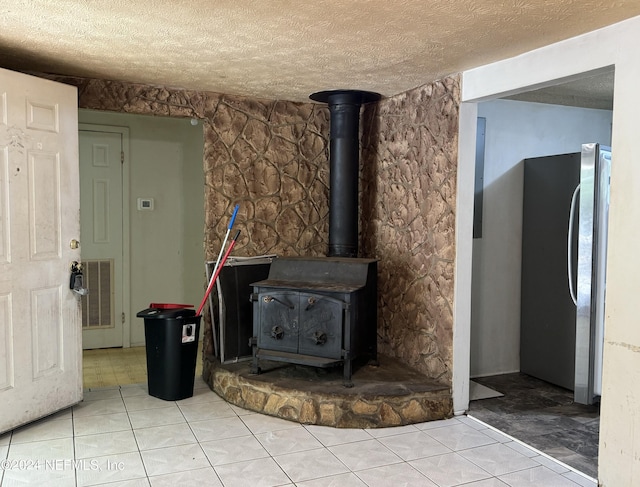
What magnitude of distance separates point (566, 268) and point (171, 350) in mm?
2861

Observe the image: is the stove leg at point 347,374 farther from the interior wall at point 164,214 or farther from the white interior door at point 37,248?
the interior wall at point 164,214

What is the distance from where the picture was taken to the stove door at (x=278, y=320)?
11.8 feet

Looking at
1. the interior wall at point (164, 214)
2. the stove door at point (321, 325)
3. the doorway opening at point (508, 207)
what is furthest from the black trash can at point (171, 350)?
the doorway opening at point (508, 207)

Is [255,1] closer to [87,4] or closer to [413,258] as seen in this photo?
[87,4]

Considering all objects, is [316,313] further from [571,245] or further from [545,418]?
[571,245]

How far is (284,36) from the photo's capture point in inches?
109

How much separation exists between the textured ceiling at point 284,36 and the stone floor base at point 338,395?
193 centimetres

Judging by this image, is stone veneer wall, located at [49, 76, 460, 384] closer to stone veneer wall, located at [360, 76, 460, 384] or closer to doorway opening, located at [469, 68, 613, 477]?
stone veneer wall, located at [360, 76, 460, 384]

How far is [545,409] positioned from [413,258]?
1.31 m

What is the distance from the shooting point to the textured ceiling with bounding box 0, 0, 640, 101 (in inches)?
93.0

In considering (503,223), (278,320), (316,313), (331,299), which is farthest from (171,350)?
(503,223)

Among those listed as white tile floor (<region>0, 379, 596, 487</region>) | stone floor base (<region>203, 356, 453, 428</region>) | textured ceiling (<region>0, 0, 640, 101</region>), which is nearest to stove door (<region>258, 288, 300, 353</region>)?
stone floor base (<region>203, 356, 453, 428</region>)

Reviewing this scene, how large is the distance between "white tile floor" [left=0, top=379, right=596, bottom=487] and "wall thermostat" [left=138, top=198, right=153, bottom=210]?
2.12m

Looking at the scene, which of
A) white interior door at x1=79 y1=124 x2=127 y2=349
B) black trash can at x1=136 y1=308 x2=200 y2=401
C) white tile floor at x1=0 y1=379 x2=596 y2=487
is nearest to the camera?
white tile floor at x1=0 y1=379 x2=596 y2=487
